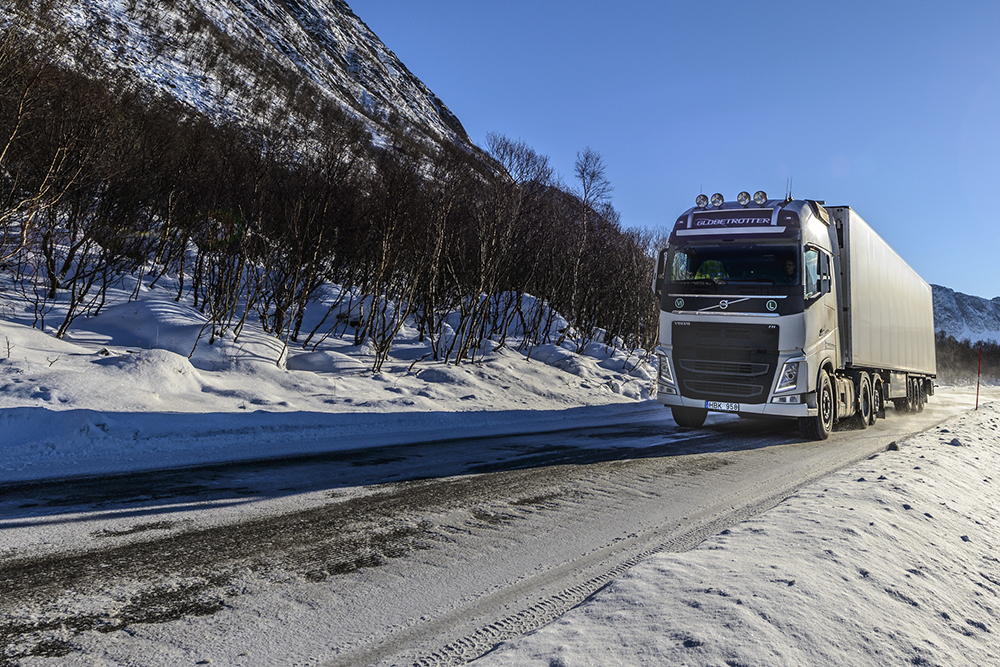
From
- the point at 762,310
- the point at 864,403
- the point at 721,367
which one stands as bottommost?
the point at 864,403

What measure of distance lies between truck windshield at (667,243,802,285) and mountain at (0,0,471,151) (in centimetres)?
1256

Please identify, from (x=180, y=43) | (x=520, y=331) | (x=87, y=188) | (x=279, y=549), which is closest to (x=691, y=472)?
(x=279, y=549)

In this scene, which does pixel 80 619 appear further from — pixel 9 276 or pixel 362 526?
pixel 9 276

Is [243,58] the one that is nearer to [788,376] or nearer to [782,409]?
[788,376]

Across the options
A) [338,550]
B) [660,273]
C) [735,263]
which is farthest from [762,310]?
[338,550]

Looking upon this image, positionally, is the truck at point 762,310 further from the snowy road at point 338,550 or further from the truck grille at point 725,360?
the snowy road at point 338,550

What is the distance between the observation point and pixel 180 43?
57.8 meters

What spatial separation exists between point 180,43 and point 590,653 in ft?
225

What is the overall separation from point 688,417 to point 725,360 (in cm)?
209

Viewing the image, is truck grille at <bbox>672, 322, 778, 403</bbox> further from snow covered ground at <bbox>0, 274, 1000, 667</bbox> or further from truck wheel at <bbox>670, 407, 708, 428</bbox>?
snow covered ground at <bbox>0, 274, 1000, 667</bbox>

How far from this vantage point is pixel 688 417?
1195 cm

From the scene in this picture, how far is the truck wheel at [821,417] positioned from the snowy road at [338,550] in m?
3.25

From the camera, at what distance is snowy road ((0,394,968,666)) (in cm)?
281

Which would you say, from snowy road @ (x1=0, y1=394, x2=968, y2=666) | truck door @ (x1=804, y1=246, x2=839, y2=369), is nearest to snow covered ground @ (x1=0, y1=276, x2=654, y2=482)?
snowy road @ (x1=0, y1=394, x2=968, y2=666)
